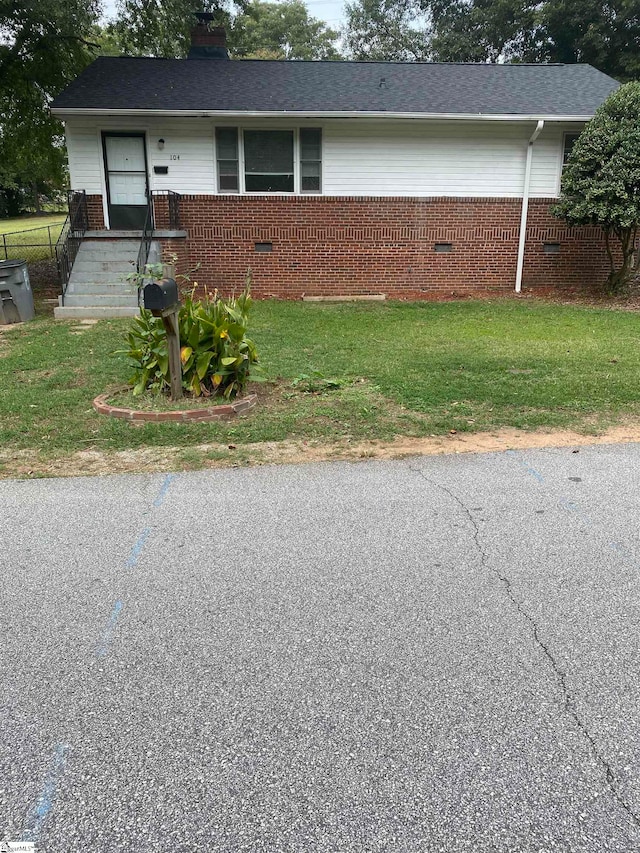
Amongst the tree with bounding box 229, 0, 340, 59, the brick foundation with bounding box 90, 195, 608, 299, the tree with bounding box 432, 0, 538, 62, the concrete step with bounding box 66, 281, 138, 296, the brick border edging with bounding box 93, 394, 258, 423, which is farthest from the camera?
the tree with bounding box 229, 0, 340, 59

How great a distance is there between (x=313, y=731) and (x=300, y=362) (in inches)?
241

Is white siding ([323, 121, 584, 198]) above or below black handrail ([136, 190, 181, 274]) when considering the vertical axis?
above

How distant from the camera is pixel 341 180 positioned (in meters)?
14.2

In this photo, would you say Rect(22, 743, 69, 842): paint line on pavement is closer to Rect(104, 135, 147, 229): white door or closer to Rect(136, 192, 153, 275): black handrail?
Rect(136, 192, 153, 275): black handrail

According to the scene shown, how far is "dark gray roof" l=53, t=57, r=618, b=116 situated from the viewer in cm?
1359

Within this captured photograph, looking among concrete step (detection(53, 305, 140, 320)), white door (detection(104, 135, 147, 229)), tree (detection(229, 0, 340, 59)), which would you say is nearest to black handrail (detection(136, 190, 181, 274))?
white door (detection(104, 135, 147, 229))

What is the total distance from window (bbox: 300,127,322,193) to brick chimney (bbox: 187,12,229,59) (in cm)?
461

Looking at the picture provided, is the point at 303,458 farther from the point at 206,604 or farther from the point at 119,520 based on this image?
the point at 206,604

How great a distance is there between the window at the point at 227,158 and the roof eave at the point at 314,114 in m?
0.59

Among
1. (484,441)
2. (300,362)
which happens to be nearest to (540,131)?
(300,362)

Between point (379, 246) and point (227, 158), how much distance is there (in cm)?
384

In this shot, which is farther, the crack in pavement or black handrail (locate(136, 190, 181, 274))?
black handrail (locate(136, 190, 181, 274))

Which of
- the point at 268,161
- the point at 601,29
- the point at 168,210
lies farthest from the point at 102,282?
the point at 601,29

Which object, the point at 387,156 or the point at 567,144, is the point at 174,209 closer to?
the point at 387,156
